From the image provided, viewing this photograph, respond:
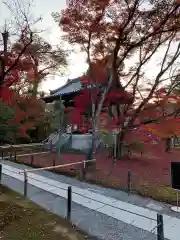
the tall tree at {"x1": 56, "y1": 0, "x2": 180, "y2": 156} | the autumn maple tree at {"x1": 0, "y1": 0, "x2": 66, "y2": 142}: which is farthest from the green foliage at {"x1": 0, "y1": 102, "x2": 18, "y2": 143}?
the tall tree at {"x1": 56, "y1": 0, "x2": 180, "y2": 156}

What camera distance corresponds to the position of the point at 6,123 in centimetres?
2019

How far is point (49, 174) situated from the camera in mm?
10812

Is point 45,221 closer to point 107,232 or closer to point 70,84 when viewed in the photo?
point 107,232

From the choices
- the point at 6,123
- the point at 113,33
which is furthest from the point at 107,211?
the point at 6,123

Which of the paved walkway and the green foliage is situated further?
the green foliage

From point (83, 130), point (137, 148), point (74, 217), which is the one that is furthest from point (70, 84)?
point (74, 217)

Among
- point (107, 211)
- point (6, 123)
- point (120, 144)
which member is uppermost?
point (6, 123)

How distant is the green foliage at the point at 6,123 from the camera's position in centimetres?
1986

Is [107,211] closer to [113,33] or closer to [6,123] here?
[113,33]

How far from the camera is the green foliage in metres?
19.9

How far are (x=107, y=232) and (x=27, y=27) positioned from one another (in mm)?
10861

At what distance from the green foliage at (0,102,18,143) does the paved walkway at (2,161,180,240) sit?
11.6 meters

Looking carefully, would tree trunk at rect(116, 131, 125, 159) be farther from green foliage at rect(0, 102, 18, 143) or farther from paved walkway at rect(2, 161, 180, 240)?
green foliage at rect(0, 102, 18, 143)

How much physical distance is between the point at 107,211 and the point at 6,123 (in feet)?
53.7
